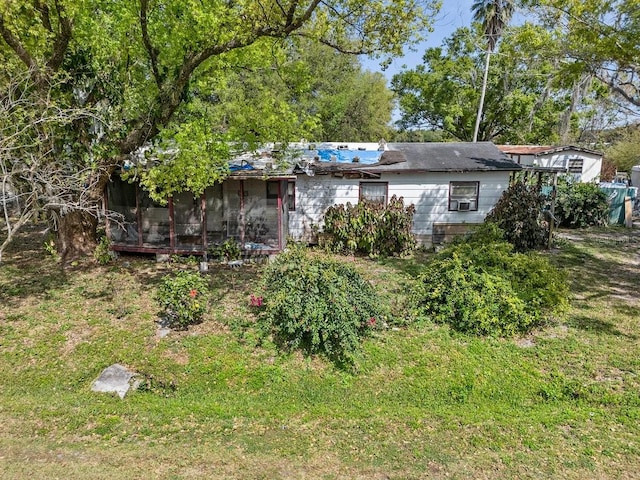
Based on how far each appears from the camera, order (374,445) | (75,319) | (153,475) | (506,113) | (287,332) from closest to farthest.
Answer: (153,475) < (374,445) < (287,332) < (75,319) < (506,113)

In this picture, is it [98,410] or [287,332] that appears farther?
[287,332]

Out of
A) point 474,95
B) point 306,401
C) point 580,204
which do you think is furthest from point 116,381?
point 474,95

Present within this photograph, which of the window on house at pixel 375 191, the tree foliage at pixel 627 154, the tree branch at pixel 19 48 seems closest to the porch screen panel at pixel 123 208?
the tree branch at pixel 19 48

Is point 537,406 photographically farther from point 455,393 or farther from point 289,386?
point 289,386

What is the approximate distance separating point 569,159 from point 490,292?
18.6 metres

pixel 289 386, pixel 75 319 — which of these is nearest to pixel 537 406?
pixel 289 386

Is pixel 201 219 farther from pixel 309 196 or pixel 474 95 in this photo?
pixel 474 95

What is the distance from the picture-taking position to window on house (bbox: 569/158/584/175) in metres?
21.7

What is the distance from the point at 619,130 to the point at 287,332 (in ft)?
144

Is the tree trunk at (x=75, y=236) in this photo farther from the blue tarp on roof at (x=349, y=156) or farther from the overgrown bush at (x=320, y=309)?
the blue tarp on roof at (x=349, y=156)

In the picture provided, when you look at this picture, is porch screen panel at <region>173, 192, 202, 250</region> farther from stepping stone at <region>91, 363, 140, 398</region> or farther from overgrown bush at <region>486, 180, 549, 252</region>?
overgrown bush at <region>486, 180, 549, 252</region>

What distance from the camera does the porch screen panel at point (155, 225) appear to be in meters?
11.2

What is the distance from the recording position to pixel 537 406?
17.1 ft

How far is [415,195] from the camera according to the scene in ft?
42.2
